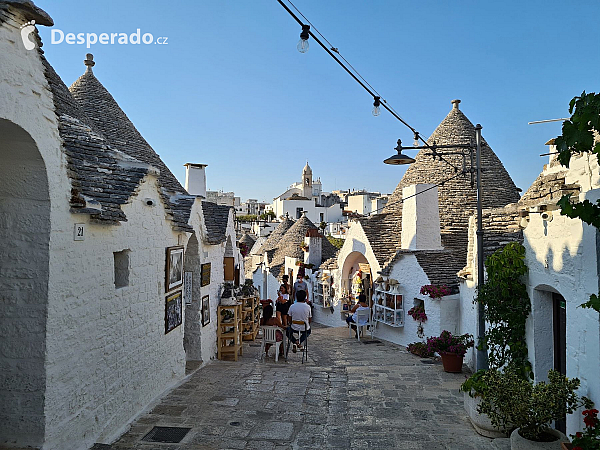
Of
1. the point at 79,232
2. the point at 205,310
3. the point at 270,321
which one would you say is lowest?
Result: the point at 270,321

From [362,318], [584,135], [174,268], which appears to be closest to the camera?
[584,135]

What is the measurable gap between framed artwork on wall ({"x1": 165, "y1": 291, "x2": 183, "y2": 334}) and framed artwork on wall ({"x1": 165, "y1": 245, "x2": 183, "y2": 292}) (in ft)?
0.59

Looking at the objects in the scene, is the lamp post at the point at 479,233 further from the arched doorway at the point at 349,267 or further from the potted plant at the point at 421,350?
the arched doorway at the point at 349,267

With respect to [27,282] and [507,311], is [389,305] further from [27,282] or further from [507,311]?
[27,282]

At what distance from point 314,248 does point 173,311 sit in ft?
45.8

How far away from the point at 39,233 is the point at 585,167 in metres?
5.49

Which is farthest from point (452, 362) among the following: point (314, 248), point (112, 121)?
point (314, 248)

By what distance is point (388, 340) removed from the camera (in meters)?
13.3

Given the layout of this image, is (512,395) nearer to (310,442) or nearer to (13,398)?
Result: (310,442)

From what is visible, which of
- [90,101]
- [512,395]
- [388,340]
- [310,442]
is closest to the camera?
[512,395]

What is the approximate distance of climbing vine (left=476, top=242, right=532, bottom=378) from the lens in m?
5.98

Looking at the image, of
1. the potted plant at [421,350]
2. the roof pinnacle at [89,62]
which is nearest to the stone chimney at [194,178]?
the roof pinnacle at [89,62]

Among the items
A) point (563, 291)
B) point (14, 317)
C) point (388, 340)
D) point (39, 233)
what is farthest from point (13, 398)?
point (388, 340)

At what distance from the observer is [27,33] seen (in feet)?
13.1
